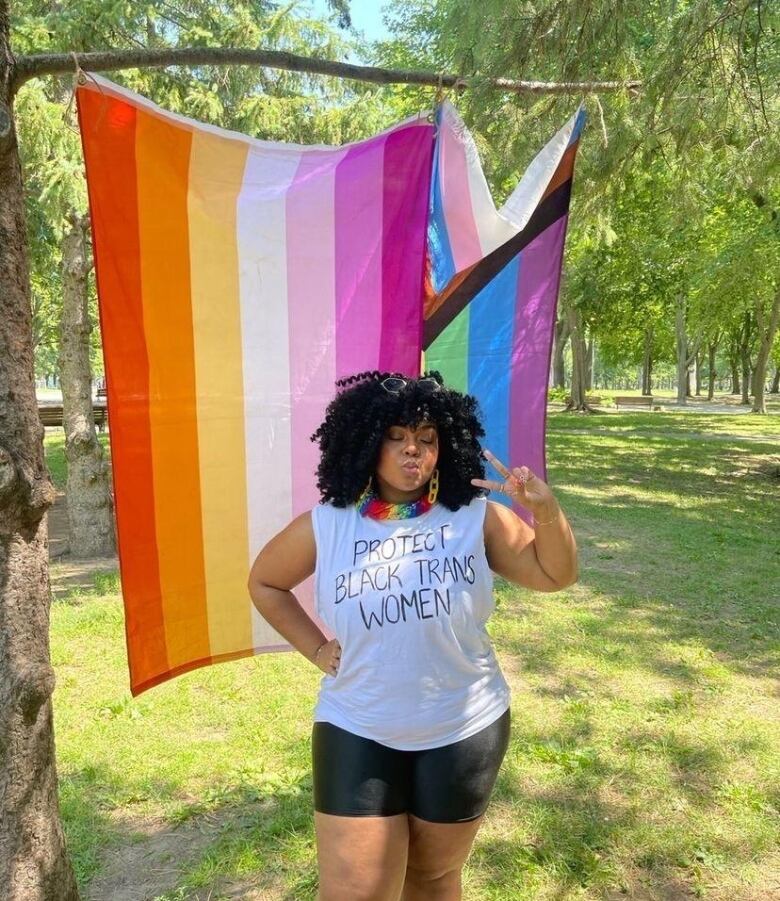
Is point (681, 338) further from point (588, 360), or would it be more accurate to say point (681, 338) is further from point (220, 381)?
point (220, 381)

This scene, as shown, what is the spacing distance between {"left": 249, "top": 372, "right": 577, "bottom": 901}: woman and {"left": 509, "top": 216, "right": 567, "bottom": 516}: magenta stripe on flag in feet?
2.32

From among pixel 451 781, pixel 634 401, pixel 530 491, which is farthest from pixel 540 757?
pixel 634 401

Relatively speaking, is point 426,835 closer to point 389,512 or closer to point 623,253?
point 389,512

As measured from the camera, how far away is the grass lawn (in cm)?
286

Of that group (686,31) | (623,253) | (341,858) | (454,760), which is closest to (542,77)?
(686,31)

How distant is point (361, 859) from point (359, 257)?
1699 millimetres

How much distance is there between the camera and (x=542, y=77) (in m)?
3.78

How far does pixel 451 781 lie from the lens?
1.88m

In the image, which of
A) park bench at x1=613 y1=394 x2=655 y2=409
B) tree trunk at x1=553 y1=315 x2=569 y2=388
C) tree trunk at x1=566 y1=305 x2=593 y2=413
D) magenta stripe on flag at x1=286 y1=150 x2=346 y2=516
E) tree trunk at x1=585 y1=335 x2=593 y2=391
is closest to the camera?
magenta stripe on flag at x1=286 y1=150 x2=346 y2=516

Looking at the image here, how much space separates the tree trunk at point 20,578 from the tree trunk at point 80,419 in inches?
208

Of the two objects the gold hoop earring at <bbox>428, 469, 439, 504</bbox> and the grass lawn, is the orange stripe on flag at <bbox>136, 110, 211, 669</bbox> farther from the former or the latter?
the grass lawn

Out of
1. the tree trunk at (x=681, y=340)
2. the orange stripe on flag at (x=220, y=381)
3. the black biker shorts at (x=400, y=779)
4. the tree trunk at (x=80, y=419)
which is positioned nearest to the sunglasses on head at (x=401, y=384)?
the orange stripe on flag at (x=220, y=381)

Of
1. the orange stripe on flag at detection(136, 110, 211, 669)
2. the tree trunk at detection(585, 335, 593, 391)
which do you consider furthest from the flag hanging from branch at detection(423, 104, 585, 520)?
the tree trunk at detection(585, 335, 593, 391)

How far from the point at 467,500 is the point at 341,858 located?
899mm
